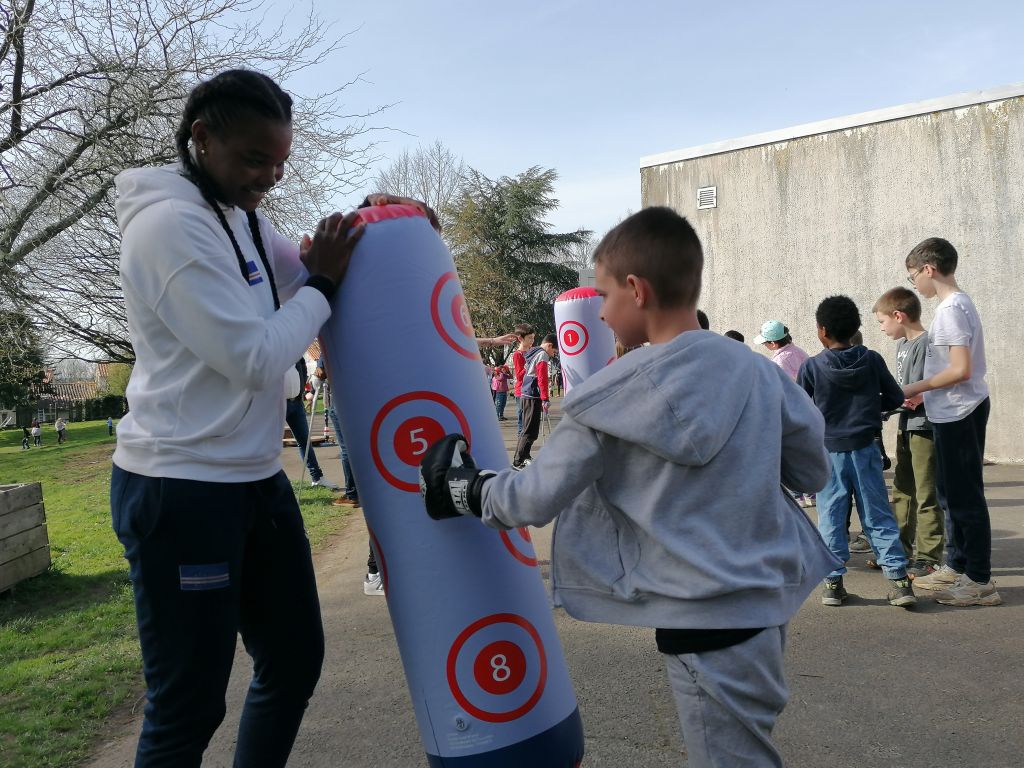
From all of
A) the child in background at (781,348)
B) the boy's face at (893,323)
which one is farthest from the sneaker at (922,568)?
the child in background at (781,348)

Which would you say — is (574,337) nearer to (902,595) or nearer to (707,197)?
(902,595)

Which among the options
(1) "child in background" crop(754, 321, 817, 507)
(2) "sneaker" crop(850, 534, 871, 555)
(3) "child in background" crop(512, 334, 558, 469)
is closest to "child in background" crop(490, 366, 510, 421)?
(3) "child in background" crop(512, 334, 558, 469)

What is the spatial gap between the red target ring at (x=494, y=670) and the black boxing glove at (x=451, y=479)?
33 centimetres

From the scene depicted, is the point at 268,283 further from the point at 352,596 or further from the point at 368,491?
the point at 352,596

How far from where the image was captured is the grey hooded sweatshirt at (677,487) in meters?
1.77

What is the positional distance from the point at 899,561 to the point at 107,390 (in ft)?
138

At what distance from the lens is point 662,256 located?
1932 mm

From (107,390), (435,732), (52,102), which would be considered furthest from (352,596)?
(107,390)

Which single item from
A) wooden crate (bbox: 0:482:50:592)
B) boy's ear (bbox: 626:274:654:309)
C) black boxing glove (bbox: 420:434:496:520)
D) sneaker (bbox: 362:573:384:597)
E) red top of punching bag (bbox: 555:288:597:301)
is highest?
red top of punching bag (bbox: 555:288:597:301)

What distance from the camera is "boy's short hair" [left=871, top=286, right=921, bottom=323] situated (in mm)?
5238

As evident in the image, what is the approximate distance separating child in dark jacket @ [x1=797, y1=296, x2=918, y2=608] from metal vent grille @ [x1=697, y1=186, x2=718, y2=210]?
7.05 meters

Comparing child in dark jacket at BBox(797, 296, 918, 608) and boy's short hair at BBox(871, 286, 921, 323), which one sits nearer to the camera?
child in dark jacket at BBox(797, 296, 918, 608)

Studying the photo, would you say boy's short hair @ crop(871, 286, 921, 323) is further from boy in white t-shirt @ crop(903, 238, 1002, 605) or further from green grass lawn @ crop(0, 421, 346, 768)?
green grass lawn @ crop(0, 421, 346, 768)

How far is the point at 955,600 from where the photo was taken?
4.53m
